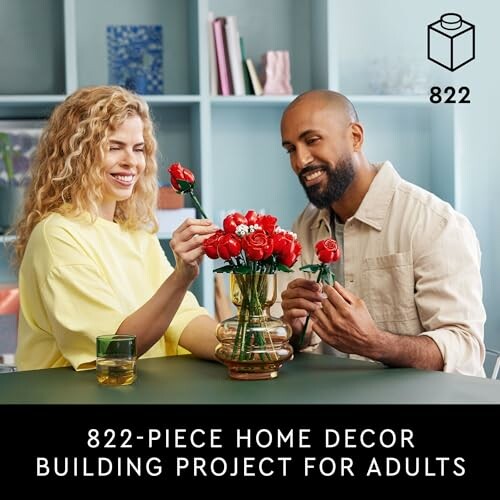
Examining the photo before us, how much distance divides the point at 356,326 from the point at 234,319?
12.0 inches

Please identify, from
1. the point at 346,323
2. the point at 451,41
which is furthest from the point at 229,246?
the point at 451,41

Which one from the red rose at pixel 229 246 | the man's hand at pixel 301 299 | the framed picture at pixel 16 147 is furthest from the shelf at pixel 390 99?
the red rose at pixel 229 246

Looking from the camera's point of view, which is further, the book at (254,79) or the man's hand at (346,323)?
the book at (254,79)

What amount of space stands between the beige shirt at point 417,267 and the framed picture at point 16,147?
5.89ft

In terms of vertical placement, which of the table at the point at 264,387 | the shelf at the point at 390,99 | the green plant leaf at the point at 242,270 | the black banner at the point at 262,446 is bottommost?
the black banner at the point at 262,446

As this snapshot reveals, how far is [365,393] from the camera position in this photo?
1.68 metres

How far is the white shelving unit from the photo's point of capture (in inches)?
156

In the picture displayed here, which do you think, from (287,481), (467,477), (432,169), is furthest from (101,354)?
(432,169)

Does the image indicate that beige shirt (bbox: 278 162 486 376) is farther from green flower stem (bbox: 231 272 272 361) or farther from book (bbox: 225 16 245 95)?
book (bbox: 225 16 245 95)

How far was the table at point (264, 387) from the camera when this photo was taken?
1632mm

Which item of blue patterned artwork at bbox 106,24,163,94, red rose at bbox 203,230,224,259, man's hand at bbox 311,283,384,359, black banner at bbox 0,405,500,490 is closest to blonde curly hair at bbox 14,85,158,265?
red rose at bbox 203,230,224,259

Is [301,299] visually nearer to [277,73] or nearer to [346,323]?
[346,323]

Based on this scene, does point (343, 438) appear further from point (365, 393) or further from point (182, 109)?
point (182, 109)

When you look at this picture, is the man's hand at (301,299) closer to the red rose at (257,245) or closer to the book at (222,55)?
the red rose at (257,245)
